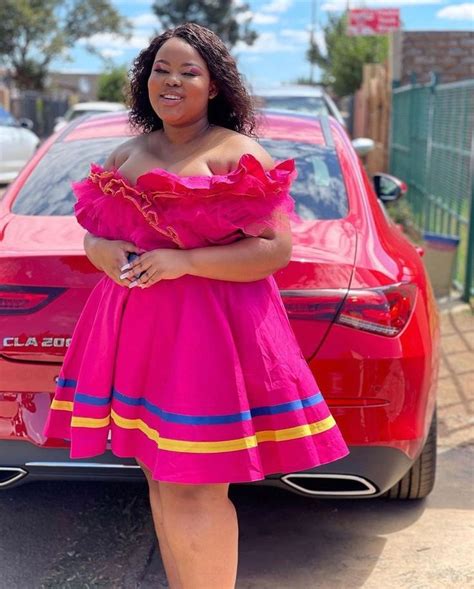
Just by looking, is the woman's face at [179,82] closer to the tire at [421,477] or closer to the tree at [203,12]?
the tire at [421,477]

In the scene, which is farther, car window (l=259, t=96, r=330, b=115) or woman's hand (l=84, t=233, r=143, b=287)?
car window (l=259, t=96, r=330, b=115)

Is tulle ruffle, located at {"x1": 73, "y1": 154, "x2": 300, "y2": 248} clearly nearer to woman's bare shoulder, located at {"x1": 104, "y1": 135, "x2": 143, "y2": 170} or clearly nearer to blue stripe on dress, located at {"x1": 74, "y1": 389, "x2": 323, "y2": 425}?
woman's bare shoulder, located at {"x1": 104, "y1": 135, "x2": 143, "y2": 170}

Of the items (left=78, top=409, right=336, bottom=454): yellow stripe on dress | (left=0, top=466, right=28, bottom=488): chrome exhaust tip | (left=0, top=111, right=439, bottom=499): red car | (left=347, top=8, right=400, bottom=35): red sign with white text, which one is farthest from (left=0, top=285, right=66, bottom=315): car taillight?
(left=347, top=8, right=400, bottom=35): red sign with white text

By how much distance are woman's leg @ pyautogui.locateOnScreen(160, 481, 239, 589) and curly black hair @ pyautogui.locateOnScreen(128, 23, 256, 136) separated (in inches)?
38.7

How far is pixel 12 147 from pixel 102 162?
35.4 feet

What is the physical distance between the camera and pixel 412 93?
11.8 meters

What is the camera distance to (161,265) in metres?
2.16

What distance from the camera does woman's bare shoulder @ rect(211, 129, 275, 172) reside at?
7.30 ft

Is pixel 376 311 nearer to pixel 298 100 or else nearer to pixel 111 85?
pixel 298 100

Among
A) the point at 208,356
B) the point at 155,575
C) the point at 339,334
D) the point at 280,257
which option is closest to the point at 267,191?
the point at 280,257

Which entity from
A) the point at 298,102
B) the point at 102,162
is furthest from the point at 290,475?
the point at 298,102

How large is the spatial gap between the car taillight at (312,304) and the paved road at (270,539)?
784 mm

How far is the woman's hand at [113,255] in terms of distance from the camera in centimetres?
225

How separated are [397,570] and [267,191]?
157 cm
